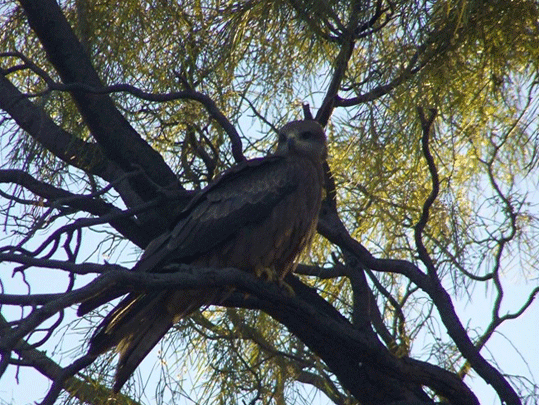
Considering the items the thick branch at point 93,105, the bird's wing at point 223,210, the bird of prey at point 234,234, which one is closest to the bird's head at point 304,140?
the bird of prey at point 234,234

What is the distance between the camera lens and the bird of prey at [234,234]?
380 cm

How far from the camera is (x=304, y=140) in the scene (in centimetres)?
451

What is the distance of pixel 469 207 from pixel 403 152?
76 cm

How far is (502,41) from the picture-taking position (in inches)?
159

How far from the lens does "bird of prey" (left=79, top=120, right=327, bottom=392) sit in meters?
3.80

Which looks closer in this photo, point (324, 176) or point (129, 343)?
point (129, 343)

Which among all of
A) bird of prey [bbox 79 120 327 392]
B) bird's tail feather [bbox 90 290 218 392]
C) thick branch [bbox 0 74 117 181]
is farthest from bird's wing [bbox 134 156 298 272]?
thick branch [bbox 0 74 117 181]

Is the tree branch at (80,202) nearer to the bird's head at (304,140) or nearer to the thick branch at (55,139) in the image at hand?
the thick branch at (55,139)

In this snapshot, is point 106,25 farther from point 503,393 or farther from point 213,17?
point 503,393

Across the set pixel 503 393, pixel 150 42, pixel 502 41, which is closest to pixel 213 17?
pixel 150 42

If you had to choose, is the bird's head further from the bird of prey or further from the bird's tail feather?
the bird's tail feather

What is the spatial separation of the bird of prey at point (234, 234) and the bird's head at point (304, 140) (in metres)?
0.08

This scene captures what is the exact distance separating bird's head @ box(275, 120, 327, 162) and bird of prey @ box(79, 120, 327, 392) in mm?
81

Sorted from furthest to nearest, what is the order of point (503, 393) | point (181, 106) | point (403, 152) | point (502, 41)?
point (181, 106)
point (403, 152)
point (502, 41)
point (503, 393)
